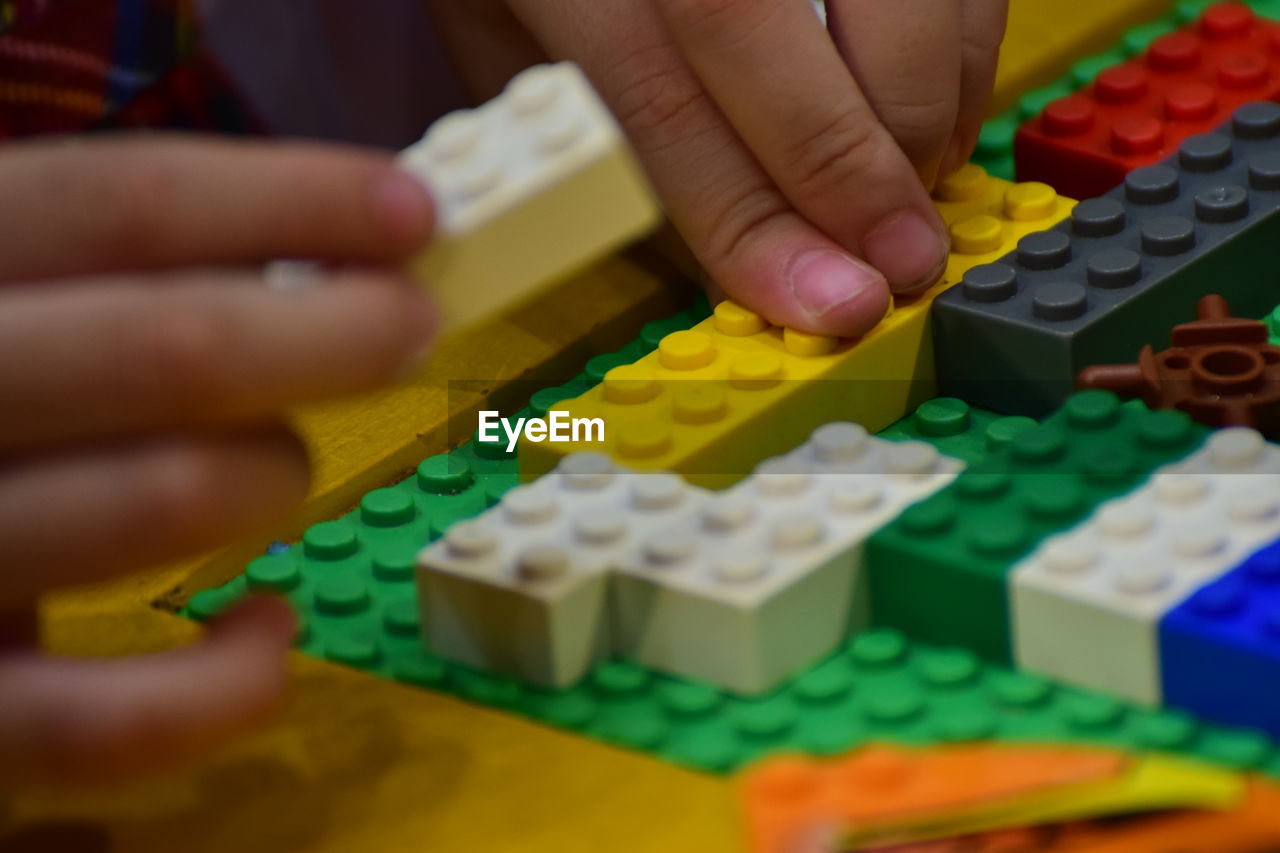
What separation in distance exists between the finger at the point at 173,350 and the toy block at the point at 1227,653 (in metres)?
0.25

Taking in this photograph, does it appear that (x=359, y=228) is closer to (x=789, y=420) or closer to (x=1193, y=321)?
(x=789, y=420)

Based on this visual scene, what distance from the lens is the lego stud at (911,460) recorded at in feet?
2.19

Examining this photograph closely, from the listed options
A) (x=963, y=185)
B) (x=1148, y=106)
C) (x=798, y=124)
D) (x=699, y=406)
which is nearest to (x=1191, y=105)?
(x=1148, y=106)

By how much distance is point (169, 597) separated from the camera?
0.72m

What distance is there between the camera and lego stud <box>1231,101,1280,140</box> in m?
0.88

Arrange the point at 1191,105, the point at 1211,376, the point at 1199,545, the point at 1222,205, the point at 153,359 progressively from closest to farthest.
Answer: the point at 153,359 → the point at 1199,545 → the point at 1211,376 → the point at 1222,205 → the point at 1191,105

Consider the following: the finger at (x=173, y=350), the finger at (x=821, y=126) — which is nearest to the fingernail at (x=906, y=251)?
the finger at (x=821, y=126)

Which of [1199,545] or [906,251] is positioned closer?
[1199,545]

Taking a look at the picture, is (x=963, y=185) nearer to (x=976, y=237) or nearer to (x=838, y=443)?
(x=976, y=237)

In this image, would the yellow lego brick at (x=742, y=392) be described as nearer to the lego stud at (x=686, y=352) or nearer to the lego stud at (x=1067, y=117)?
the lego stud at (x=686, y=352)

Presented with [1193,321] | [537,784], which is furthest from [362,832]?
[1193,321]

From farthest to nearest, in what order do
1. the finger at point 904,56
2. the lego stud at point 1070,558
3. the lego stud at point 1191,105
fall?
1. the lego stud at point 1191,105
2. the finger at point 904,56
3. the lego stud at point 1070,558

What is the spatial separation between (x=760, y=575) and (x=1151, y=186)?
321mm

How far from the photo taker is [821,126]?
794 millimetres
